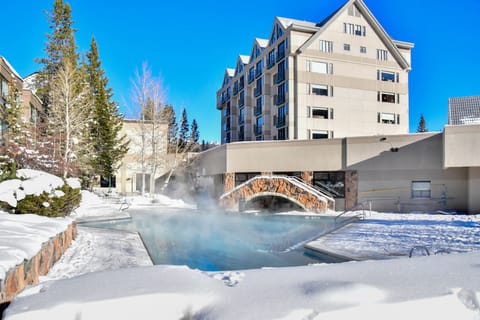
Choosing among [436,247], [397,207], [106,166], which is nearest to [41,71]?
[106,166]

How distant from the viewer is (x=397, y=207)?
2084 cm

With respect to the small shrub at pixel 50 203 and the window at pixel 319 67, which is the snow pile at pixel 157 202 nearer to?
the small shrub at pixel 50 203

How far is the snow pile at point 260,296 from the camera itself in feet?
8.10

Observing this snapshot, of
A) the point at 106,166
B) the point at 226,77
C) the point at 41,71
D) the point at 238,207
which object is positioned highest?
the point at 226,77

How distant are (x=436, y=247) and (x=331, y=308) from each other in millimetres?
8492

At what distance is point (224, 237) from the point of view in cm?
1329

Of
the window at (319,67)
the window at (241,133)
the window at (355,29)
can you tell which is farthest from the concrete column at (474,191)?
the window at (241,133)

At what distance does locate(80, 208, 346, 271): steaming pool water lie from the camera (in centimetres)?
930

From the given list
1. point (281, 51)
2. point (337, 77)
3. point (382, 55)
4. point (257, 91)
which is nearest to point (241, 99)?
point (257, 91)

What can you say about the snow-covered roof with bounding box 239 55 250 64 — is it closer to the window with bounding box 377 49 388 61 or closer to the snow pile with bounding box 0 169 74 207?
the window with bounding box 377 49 388 61

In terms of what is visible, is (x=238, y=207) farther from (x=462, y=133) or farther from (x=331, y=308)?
(x=331, y=308)

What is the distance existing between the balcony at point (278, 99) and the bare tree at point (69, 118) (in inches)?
654

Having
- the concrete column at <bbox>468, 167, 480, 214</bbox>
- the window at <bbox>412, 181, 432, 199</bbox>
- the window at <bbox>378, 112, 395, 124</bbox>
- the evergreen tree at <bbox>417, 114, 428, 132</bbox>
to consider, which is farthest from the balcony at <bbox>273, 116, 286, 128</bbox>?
the evergreen tree at <bbox>417, 114, 428, 132</bbox>

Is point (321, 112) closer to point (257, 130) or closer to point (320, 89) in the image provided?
point (320, 89)
